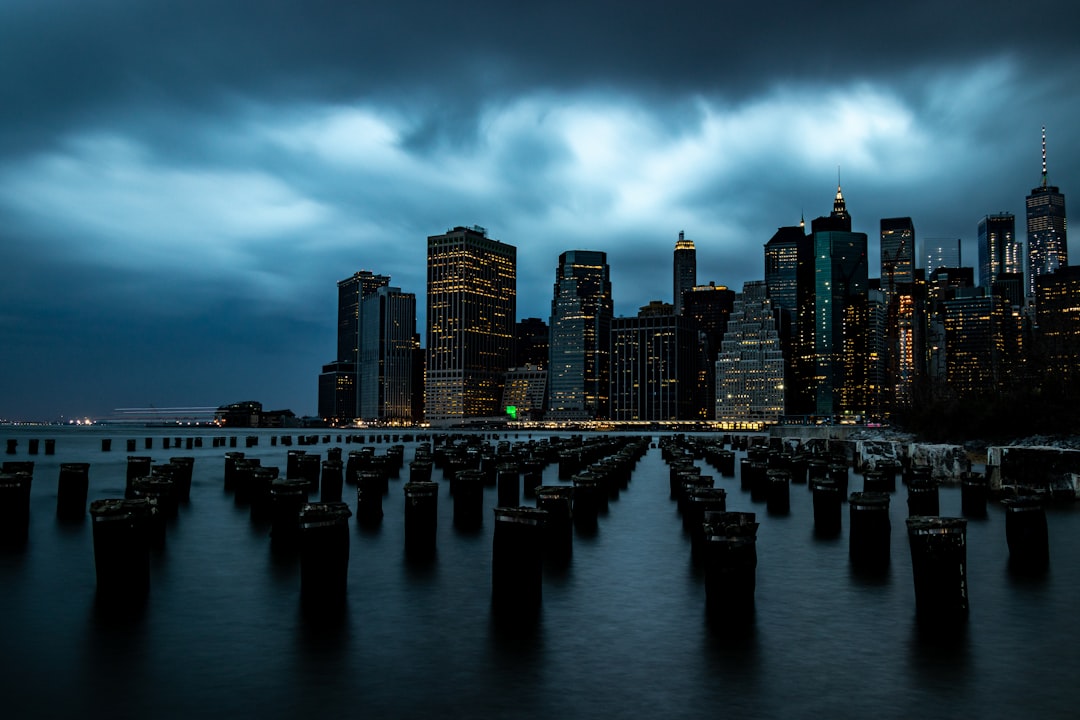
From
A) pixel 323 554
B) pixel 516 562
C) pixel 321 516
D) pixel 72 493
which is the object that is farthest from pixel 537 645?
pixel 72 493

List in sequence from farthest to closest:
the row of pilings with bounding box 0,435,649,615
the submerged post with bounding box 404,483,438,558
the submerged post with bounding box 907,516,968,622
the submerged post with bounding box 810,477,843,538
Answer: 1. the submerged post with bounding box 810,477,843,538
2. the submerged post with bounding box 404,483,438,558
3. the row of pilings with bounding box 0,435,649,615
4. the submerged post with bounding box 907,516,968,622

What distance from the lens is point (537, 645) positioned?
12.9 meters

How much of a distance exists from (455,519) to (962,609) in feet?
56.9

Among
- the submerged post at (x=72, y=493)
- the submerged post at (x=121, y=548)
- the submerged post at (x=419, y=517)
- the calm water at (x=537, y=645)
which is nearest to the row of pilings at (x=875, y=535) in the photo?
the calm water at (x=537, y=645)

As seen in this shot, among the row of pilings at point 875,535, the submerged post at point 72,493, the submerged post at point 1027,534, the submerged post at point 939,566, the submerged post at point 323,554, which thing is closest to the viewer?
the submerged post at point 939,566

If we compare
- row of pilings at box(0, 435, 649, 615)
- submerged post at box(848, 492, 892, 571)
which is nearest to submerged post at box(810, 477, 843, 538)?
submerged post at box(848, 492, 892, 571)

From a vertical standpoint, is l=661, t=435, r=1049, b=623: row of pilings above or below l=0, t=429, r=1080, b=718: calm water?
above

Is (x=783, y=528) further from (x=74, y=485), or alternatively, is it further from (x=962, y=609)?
(x=74, y=485)

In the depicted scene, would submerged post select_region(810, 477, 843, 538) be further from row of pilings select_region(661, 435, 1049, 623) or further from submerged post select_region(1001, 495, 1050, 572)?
submerged post select_region(1001, 495, 1050, 572)

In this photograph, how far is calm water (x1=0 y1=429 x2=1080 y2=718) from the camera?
34.0 feet

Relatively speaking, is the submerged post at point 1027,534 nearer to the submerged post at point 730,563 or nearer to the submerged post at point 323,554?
the submerged post at point 730,563

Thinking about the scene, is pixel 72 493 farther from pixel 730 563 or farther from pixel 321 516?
pixel 730 563

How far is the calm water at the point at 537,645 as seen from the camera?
10.4 metres

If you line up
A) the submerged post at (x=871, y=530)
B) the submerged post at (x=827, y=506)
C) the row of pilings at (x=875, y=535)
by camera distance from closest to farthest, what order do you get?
1. the row of pilings at (x=875, y=535)
2. the submerged post at (x=871, y=530)
3. the submerged post at (x=827, y=506)
